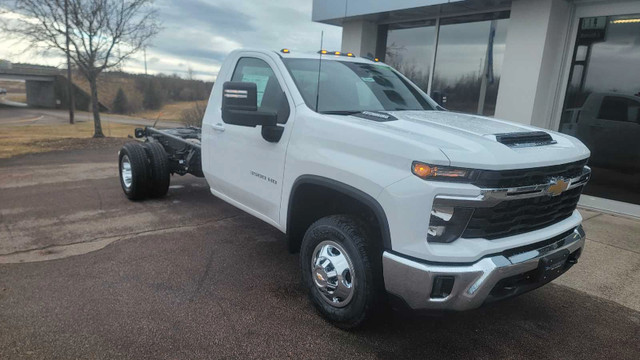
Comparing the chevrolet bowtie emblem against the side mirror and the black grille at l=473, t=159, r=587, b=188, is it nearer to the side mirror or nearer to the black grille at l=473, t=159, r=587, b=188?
the black grille at l=473, t=159, r=587, b=188

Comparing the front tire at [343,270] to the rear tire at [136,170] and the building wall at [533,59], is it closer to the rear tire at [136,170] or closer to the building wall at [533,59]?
the rear tire at [136,170]

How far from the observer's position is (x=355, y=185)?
2.71 meters

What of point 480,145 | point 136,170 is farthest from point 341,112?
point 136,170

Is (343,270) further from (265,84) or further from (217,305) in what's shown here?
(265,84)

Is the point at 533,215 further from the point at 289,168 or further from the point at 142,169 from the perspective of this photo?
the point at 142,169

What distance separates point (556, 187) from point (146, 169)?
16.5ft

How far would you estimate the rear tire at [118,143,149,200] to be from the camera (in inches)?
227

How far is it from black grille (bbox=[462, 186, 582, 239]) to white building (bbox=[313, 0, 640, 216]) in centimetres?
250

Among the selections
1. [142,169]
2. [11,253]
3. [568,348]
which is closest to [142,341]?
[11,253]

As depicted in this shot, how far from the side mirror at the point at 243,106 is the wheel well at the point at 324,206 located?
1.85ft

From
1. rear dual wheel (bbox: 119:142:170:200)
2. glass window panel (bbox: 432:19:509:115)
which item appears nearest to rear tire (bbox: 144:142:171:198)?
rear dual wheel (bbox: 119:142:170:200)

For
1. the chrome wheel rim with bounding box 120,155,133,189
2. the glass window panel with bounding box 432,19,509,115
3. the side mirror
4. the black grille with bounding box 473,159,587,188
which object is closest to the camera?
the black grille with bounding box 473,159,587,188

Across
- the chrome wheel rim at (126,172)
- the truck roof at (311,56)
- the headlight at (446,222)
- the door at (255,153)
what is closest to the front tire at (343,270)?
the headlight at (446,222)

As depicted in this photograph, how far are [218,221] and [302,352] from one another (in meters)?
2.99
